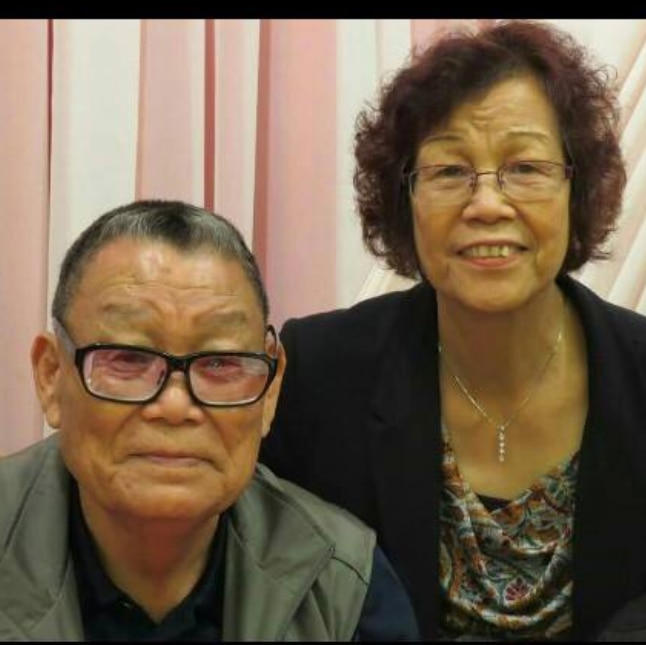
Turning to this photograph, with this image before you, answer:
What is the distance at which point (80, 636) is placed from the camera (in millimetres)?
1402

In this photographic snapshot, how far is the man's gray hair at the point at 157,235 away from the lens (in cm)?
145

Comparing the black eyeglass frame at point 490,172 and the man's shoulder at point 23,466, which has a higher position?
the black eyeglass frame at point 490,172

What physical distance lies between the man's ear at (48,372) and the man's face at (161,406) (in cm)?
2

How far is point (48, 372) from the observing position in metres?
1.50

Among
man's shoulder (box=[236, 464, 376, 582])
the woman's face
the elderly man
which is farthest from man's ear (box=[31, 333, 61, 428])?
the woman's face

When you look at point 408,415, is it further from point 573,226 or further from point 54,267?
point 54,267

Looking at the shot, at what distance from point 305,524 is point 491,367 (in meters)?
0.57

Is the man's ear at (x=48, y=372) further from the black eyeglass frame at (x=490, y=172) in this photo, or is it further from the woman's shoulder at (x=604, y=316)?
the woman's shoulder at (x=604, y=316)

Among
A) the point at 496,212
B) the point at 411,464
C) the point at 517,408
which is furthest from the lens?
the point at 517,408

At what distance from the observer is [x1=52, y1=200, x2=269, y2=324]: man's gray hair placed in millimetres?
1446

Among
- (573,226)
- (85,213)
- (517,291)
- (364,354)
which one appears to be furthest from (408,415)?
(85,213)

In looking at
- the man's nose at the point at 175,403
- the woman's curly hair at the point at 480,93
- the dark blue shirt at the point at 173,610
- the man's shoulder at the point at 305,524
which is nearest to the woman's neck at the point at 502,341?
the woman's curly hair at the point at 480,93

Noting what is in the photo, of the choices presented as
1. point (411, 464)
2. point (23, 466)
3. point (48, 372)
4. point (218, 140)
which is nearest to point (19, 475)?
point (23, 466)

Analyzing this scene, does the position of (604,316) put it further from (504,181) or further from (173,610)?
(173,610)
